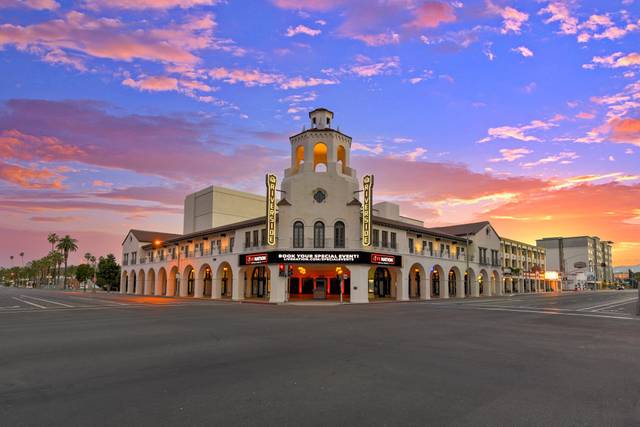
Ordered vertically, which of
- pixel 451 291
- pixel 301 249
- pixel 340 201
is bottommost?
pixel 451 291

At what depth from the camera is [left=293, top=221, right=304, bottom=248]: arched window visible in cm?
4431

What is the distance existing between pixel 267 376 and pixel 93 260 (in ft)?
508

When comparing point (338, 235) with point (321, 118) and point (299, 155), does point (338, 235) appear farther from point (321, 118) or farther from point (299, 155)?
point (321, 118)

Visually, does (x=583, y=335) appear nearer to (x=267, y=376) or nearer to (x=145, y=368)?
(x=267, y=376)

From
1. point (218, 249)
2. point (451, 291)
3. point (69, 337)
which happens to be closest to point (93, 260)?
point (218, 249)

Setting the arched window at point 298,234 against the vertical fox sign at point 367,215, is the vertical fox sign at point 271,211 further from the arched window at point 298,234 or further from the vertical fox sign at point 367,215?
the vertical fox sign at point 367,215

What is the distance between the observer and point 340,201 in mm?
44875

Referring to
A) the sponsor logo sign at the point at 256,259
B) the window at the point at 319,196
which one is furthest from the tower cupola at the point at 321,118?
the sponsor logo sign at the point at 256,259

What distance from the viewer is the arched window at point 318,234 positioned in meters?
44.1

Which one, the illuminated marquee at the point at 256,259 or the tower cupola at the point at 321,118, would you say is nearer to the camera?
the illuminated marquee at the point at 256,259

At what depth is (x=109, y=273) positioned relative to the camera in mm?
91250

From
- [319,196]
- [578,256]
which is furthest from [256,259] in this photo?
[578,256]

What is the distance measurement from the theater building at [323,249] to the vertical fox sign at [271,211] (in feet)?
0.33

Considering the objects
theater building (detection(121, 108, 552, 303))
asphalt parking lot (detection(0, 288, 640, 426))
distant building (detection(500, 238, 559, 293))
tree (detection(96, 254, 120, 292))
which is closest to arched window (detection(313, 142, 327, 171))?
theater building (detection(121, 108, 552, 303))
